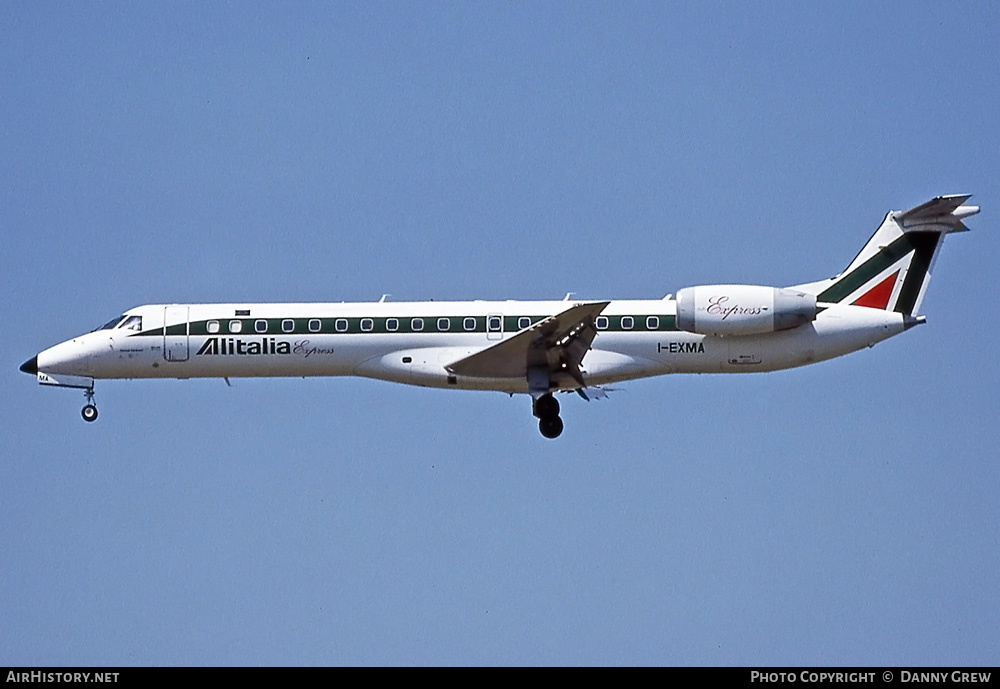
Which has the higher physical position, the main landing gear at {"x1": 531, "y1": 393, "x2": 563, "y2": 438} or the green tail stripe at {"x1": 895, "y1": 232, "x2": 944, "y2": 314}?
the green tail stripe at {"x1": 895, "y1": 232, "x2": 944, "y2": 314}

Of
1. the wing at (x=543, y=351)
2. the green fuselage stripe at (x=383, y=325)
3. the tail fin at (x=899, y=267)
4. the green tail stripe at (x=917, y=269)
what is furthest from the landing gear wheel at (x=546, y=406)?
the green tail stripe at (x=917, y=269)

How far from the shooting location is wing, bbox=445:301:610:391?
28984 mm

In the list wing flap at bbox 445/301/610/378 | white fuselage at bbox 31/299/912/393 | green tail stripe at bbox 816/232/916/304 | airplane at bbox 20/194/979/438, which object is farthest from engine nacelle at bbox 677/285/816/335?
wing flap at bbox 445/301/610/378

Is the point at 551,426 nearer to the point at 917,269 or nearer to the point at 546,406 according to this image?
the point at 546,406

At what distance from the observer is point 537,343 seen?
97.5 feet

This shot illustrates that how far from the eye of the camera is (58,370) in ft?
107

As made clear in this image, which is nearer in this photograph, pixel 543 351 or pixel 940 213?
pixel 543 351

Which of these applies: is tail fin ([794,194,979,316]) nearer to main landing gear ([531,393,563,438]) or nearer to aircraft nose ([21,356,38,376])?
main landing gear ([531,393,563,438])

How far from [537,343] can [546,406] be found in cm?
172

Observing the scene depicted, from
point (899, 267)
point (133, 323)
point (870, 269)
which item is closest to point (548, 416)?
point (870, 269)

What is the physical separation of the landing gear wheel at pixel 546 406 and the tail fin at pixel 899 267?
6250 millimetres
